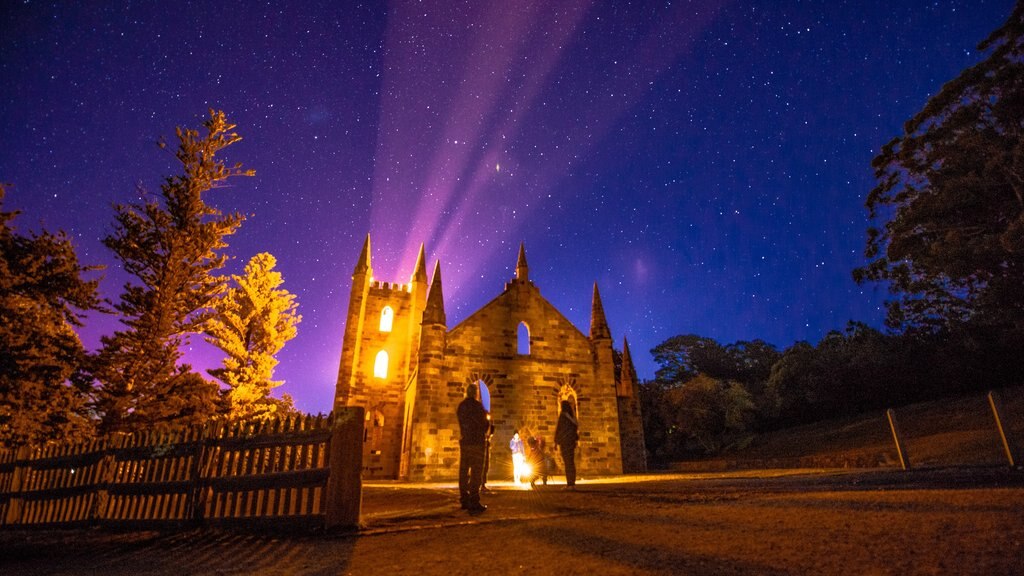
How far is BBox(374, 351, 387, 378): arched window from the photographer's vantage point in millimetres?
30078

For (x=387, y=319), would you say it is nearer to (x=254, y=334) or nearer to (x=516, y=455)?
(x=254, y=334)

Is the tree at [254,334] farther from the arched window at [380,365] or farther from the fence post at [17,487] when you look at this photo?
the fence post at [17,487]

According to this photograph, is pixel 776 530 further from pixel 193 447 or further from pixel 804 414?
pixel 804 414

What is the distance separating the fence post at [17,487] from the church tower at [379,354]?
674 inches

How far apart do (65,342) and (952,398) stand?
3552cm

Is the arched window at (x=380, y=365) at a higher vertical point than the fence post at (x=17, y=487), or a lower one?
higher

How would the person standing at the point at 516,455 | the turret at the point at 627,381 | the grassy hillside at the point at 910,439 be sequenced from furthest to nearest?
the turret at the point at 627,381, the person standing at the point at 516,455, the grassy hillside at the point at 910,439

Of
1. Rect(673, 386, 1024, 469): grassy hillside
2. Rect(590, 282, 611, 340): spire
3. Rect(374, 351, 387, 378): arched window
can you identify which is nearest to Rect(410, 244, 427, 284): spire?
Rect(374, 351, 387, 378): arched window

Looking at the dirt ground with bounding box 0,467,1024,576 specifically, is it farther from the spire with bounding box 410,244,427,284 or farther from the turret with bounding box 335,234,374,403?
the spire with bounding box 410,244,427,284

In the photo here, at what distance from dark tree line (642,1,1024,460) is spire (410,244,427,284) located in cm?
1914

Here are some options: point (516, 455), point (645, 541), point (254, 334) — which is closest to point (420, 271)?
point (254, 334)

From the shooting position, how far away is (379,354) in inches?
1212

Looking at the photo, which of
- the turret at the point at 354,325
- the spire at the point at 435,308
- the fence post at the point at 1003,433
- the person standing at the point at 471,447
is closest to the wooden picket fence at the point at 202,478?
the person standing at the point at 471,447

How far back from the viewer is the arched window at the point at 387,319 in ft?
105
